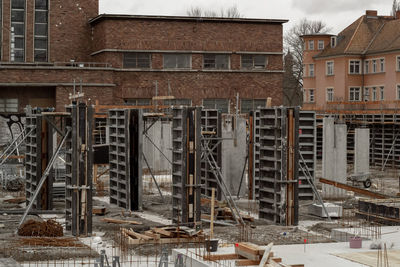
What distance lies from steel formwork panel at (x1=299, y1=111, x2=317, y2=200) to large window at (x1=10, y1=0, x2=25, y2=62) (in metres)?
35.2

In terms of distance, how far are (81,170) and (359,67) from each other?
53.5 meters

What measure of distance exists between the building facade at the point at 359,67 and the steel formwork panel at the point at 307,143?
3857cm

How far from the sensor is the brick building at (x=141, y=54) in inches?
2181

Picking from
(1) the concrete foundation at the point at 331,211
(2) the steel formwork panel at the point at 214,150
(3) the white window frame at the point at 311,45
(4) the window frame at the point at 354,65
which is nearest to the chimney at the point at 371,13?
(4) the window frame at the point at 354,65

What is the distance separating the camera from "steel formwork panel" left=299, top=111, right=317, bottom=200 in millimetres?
26156

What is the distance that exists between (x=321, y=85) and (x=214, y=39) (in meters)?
21.0

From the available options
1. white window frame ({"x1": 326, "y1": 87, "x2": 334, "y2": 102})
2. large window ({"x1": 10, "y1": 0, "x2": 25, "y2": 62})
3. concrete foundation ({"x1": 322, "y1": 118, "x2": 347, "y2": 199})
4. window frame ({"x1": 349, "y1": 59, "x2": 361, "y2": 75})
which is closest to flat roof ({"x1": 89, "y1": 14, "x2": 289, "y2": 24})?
large window ({"x1": 10, "y1": 0, "x2": 25, "y2": 62})

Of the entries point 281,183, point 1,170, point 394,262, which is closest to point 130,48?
point 1,170

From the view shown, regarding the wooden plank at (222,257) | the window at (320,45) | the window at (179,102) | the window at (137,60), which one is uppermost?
the window at (320,45)

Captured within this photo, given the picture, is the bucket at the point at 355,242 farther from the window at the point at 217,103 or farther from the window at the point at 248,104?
the window at the point at 248,104

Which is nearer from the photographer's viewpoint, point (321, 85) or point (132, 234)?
point (132, 234)

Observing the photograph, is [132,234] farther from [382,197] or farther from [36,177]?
[382,197]

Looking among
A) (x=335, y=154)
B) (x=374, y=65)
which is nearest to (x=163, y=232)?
(x=335, y=154)

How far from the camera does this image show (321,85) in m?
75.8
